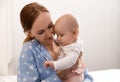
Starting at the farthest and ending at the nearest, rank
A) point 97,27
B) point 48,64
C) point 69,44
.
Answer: point 97,27 → point 69,44 → point 48,64

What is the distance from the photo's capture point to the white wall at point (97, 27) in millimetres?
2555

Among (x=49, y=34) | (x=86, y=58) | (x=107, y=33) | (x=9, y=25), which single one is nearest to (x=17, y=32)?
(x=9, y=25)

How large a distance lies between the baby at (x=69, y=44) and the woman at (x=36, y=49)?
0.04m

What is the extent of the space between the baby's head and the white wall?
1.27 meters

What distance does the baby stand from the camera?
1208 millimetres

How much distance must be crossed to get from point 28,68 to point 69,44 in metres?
0.23

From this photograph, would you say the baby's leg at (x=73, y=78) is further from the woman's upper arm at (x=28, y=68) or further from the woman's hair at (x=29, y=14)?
the woman's hair at (x=29, y=14)

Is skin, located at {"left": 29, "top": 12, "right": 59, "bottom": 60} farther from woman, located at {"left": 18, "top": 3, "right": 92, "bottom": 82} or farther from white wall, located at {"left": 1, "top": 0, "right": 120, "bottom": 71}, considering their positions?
white wall, located at {"left": 1, "top": 0, "right": 120, "bottom": 71}

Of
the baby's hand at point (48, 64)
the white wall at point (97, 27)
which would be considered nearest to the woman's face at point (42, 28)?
the baby's hand at point (48, 64)

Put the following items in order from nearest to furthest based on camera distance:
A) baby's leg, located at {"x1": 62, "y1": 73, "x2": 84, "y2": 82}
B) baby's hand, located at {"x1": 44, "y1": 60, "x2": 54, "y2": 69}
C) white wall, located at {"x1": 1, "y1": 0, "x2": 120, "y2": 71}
A: 1. baby's hand, located at {"x1": 44, "y1": 60, "x2": 54, "y2": 69}
2. baby's leg, located at {"x1": 62, "y1": 73, "x2": 84, "y2": 82}
3. white wall, located at {"x1": 1, "y1": 0, "x2": 120, "y2": 71}

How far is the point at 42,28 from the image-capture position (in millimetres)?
1200

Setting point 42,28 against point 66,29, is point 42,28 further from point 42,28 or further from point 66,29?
point 66,29

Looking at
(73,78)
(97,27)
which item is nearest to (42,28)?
(73,78)

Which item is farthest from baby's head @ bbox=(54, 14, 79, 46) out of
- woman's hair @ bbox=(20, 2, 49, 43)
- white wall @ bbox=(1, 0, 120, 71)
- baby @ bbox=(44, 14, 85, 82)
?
A: white wall @ bbox=(1, 0, 120, 71)
